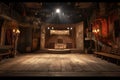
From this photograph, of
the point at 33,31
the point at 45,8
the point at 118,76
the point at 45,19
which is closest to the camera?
the point at 118,76

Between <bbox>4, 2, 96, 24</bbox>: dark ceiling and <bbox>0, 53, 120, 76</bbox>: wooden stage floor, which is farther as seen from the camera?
<bbox>4, 2, 96, 24</bbox>: dark ceiling

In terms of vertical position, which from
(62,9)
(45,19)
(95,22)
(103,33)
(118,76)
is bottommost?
(118,76)

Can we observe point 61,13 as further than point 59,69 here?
Yes

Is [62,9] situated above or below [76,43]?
above

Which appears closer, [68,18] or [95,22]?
[95,22]

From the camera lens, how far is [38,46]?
19.1 meters

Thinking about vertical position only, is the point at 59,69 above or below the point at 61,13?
below

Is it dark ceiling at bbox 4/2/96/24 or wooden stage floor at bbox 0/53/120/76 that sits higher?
dark ceiling at bbox 4/2/96/24

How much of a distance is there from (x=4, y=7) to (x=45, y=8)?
1021cm

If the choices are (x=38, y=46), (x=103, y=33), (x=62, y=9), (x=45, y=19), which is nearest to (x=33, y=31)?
(x=38, y=46)

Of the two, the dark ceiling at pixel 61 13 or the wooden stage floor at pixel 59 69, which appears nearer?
the wooden stage floor at pixel 59 69

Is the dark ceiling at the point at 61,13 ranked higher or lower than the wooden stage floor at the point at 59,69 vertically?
higher

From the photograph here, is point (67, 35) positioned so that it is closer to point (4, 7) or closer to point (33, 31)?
point (33, 31)

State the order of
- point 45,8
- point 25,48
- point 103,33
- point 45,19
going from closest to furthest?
point 103,33 → point 25,48 → point 45,8 → point 45,19
